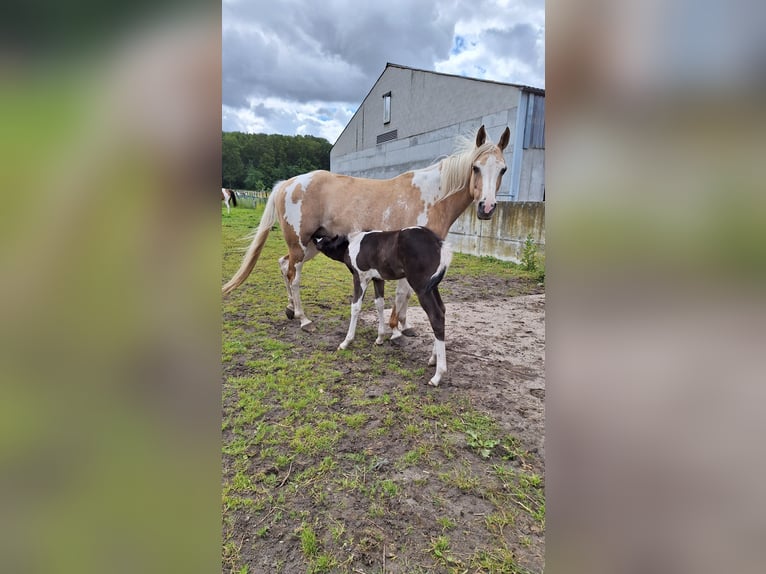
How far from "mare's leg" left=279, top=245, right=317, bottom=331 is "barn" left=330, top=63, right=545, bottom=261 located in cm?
455

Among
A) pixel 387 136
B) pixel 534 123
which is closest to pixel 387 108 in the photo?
pixel 387 136

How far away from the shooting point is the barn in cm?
692

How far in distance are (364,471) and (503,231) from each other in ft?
20.9

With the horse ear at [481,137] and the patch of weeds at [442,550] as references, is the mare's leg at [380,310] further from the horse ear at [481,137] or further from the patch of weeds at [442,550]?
the patch of weeds at [442,550]

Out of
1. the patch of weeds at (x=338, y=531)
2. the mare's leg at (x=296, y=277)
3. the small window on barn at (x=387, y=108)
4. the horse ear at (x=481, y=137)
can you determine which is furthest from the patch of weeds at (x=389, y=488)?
the small window on barn at (x=387, y=108)

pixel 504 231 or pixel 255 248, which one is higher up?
pixel 504 231

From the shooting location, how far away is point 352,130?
11.1 m

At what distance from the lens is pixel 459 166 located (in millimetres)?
3047

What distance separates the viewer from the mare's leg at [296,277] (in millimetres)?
3802

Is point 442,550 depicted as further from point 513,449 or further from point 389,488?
point 513,449

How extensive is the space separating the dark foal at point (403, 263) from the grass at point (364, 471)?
41cm
